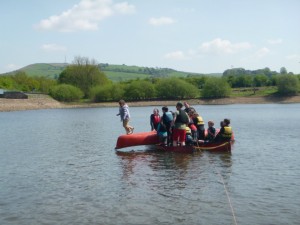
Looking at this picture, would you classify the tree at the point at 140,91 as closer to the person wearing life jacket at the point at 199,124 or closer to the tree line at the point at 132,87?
the tree line at the point at 132,87

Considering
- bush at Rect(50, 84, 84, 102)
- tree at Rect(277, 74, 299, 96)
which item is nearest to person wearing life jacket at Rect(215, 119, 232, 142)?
tree at Rect(277, 74, 299, 96)

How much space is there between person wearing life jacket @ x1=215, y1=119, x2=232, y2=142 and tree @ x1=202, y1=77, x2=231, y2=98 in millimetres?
100678

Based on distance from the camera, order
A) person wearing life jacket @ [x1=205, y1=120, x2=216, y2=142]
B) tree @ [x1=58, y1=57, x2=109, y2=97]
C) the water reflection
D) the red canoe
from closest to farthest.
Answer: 1. the water reflection
2. the red canoe
3. person wearing life jacket @ [x1=205, y1=120, x2=216, y2=142]
4. tree @ [x1=58, y1=57, x2=109, y2=97]

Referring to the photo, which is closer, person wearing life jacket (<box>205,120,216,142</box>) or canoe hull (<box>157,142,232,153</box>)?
canoe hull (<box>157,142,232,153</box>)

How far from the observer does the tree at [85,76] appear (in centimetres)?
13138

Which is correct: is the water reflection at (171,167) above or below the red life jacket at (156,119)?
below

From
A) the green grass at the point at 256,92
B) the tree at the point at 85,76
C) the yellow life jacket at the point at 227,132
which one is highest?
the tree at the point at 85,76

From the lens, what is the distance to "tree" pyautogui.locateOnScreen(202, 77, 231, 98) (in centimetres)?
12069

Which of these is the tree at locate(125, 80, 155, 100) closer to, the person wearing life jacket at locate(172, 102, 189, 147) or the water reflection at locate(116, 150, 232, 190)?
the water reflection at locate(116, 150, 232, 190)

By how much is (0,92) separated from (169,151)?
338ft

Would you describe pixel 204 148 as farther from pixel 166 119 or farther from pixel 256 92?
pixel 256 92

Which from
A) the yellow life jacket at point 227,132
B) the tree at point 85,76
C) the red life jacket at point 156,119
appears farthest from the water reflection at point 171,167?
the tree at point 85,76

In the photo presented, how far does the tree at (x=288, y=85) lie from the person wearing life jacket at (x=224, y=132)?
330ft

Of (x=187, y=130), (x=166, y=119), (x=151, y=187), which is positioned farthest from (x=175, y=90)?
(x=151, y=187)
